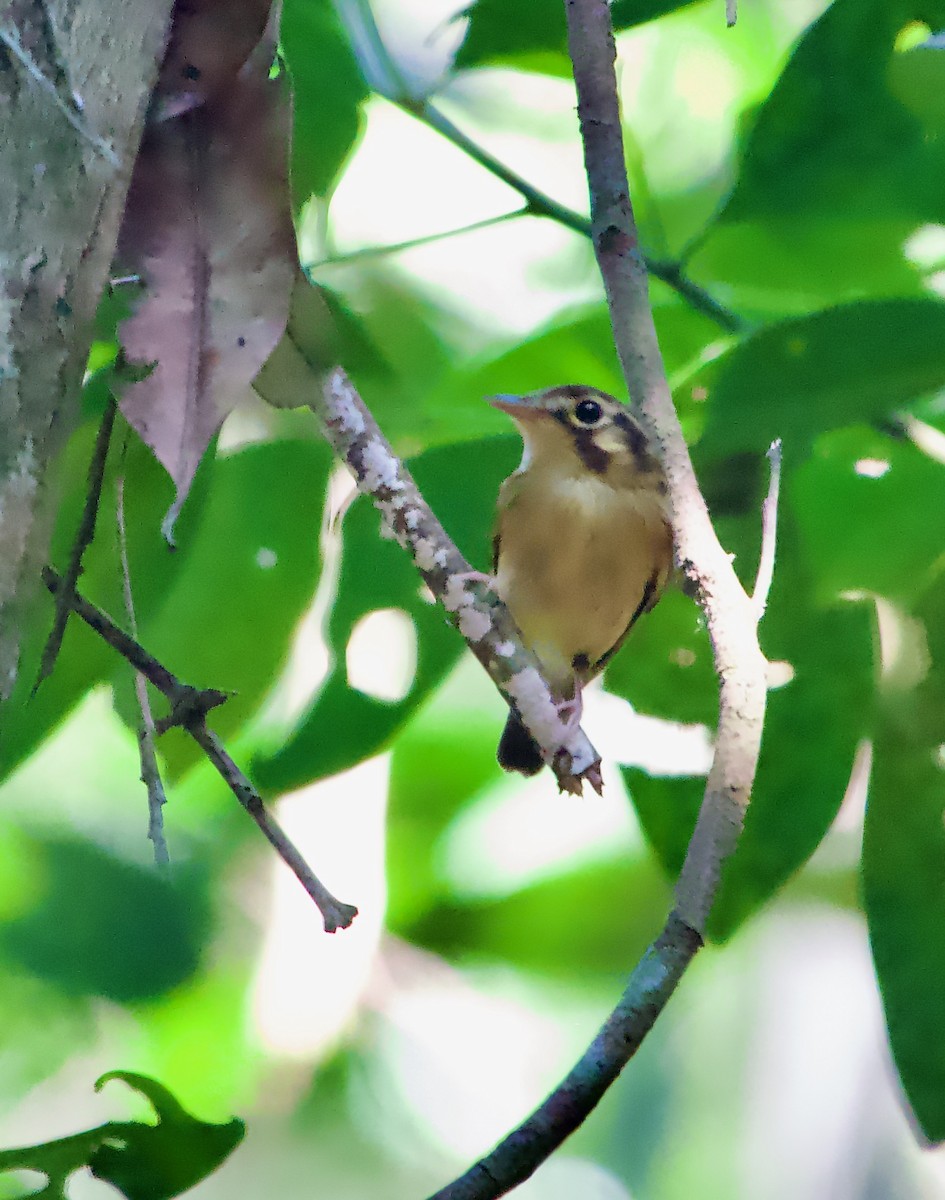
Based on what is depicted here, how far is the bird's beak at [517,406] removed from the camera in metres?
0.87

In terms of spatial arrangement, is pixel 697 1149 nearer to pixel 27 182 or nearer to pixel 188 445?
pixel 188 445

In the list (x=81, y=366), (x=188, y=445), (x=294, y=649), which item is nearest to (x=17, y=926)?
(x=294, y=649)

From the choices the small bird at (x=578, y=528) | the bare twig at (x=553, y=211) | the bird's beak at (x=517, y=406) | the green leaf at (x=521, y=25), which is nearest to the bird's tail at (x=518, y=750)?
the small bird at (x=578, y=528)

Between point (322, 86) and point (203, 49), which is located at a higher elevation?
point (322, 86)

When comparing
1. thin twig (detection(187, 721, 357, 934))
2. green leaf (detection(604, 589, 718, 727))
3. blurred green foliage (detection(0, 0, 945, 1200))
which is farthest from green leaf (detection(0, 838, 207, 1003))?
green leaf (detection(604, 589, 718, 727))

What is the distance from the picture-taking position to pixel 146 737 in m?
0.80

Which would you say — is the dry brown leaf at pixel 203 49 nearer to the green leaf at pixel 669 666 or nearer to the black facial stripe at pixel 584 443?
the black facial stripe at pixel 584 443

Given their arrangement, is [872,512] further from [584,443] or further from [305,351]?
[305,351]

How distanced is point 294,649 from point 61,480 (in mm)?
409

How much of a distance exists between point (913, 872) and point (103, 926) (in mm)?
562

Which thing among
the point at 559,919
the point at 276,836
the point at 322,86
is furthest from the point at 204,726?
the point at 322,86

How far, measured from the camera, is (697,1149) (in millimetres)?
784

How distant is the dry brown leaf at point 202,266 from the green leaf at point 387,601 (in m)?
0.25

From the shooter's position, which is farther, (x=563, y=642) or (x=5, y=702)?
(x=563, y=642)
